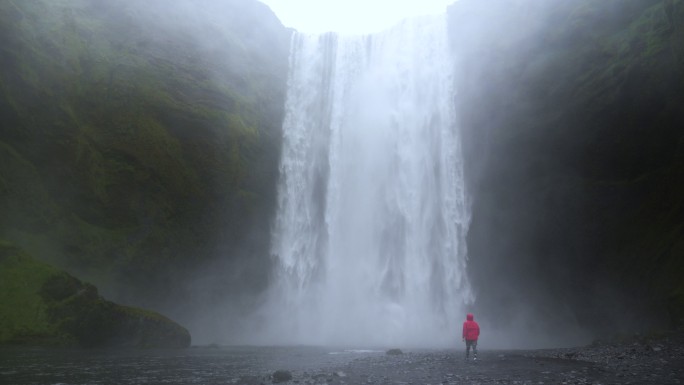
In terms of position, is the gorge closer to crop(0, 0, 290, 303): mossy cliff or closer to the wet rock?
crop(0, 0, 290, 303): mossy cliff

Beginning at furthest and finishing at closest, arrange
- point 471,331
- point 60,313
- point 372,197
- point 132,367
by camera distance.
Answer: point 372,197 → point 60,313 → point 471,331 → point 132,367

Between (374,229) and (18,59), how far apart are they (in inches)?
794

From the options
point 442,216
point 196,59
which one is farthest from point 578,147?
point 196,59

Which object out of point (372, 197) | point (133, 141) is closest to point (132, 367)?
point (133, 141)

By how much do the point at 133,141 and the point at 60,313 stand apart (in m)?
11.5

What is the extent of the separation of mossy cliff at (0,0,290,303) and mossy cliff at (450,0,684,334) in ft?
43.7

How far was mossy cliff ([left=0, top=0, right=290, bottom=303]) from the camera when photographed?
25781 millimetres

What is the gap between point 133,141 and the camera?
2908 centimetres

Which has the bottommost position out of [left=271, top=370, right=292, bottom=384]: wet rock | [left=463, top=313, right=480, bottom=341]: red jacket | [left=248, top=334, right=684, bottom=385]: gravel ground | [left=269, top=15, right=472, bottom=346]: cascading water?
[left=271, top=370, right=292, bottom=384]: wet rock

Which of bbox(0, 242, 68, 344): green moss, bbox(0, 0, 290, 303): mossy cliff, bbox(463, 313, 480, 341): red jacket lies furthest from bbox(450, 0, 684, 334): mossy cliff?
bbox(0, 242, 68, 344): green moss

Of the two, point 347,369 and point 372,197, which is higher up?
point 372,197

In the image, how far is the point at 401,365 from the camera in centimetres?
1382

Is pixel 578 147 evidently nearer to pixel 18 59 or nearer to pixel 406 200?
pixel 406 200

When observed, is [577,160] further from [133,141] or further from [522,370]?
[133,141]
